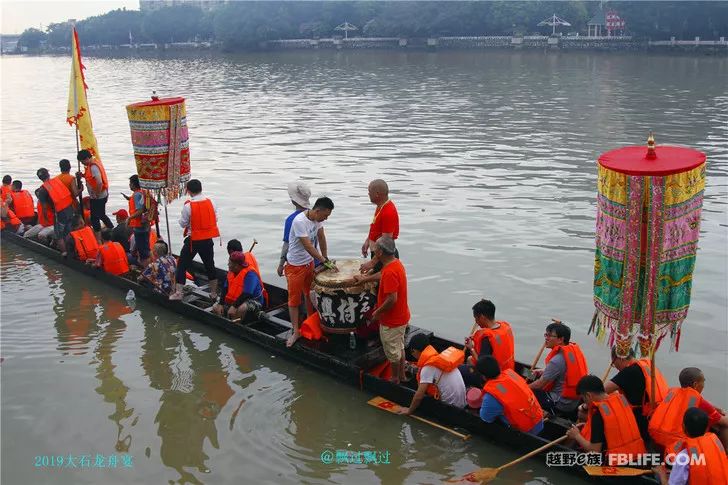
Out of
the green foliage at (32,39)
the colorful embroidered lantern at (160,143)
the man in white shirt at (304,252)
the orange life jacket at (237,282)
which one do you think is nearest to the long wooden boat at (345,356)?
the orange life jacket at (237,282)

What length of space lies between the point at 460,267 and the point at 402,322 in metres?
5.35

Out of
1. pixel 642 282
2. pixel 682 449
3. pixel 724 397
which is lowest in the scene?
pixel 724 397

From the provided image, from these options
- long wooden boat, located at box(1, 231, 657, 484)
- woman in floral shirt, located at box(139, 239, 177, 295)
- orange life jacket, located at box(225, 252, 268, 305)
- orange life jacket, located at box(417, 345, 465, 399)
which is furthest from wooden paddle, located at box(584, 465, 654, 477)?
woman in floral shirt, located at box(139, 239, 177, 295)

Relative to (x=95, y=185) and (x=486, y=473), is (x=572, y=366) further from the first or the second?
(x=95, y=185)

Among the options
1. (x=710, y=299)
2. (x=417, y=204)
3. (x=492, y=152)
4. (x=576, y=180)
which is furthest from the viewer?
(x=492, y=152)

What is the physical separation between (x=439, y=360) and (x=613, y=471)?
1986 millimetres

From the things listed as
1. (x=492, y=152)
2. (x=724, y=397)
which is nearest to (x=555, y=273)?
(x=724, y=397)

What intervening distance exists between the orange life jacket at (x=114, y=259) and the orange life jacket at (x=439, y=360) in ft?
22.0

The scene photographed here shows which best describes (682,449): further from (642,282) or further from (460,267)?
(460,267)

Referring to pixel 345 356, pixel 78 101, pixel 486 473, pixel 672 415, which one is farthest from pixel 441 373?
pixel 78 101

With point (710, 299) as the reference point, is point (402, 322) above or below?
above

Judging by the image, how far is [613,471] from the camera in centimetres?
628

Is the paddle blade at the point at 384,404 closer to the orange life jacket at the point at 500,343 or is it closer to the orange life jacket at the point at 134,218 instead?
the orange life jacket at the point at 500,343

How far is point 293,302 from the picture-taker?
9.24 metres
